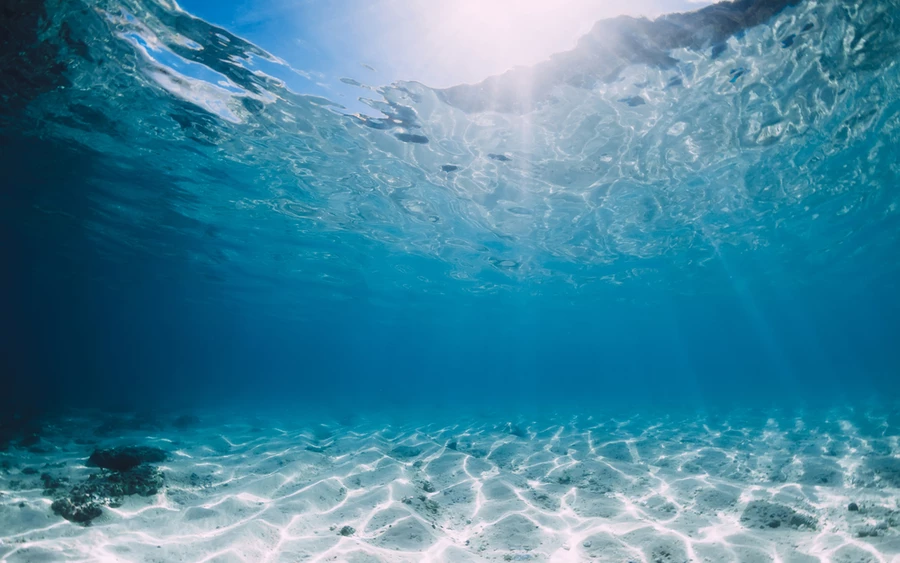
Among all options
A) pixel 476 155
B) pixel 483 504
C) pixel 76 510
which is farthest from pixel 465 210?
pixel 76 510

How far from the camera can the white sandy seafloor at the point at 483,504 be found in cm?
515

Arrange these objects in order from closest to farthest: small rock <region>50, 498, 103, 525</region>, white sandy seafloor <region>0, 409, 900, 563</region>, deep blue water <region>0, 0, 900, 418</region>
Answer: white sandy seafloor <region>0, 409, 900, 563</region>, small rock <region>50, 498, 103, 525</region>, deep blue water <region>0, 0, 900, 418</region>

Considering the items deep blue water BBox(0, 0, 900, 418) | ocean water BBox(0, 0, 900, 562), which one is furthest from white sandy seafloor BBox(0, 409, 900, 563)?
deep blue water BBox(0, 0, 900, 418)

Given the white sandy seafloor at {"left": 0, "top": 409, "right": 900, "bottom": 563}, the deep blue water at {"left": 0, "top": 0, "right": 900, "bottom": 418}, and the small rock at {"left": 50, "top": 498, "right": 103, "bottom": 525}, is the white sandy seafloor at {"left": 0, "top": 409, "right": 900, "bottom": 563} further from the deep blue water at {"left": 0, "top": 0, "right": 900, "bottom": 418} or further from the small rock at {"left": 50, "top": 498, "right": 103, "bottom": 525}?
the deep blue water at {"left": 0, "top": 0, "right": 900, "bottom": 418}

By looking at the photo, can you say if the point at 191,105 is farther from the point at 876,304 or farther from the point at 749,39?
the point at 876,304

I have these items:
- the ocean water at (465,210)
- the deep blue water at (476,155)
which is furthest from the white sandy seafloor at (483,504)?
the deep blue water at (476,155)

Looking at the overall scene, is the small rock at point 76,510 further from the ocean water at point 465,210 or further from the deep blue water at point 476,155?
the deep blue water at point 476,155

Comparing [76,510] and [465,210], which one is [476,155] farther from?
[76,510]

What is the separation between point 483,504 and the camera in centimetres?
705

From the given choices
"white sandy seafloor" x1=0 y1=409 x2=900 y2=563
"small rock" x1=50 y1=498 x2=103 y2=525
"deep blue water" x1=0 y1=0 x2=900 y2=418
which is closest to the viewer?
"white sandy seafloor" x1=0 y1=409 x2=900 y2=563

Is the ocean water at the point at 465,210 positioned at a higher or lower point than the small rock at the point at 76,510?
higher

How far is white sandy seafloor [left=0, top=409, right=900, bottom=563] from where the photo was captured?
16.9ft

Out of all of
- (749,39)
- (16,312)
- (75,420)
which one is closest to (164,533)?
(749,39)

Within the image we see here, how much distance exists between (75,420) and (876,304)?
3844 inches
